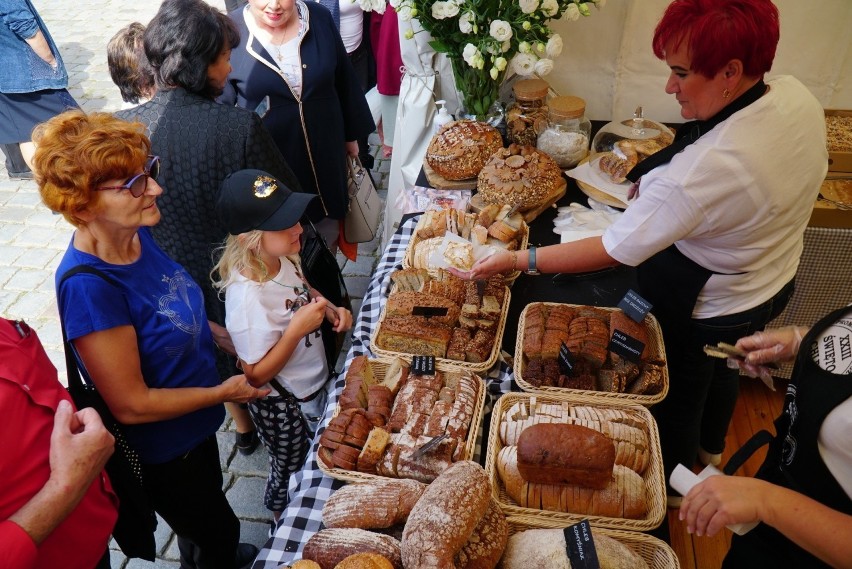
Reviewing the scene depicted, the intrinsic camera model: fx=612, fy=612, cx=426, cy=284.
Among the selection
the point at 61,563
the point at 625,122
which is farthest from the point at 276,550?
the point at 625,122

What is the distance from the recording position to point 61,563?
1681mm

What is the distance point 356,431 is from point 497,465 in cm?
47

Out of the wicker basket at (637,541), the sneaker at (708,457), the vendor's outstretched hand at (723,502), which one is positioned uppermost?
the vendor's outstretched hand at (723,502)

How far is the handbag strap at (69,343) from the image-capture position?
5.69ft

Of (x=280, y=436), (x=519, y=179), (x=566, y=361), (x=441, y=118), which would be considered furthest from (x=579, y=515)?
(x=441, y=118)

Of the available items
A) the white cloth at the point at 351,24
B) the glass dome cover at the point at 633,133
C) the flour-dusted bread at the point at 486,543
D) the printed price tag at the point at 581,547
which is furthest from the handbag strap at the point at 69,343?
the white cloth at the point at 351,24

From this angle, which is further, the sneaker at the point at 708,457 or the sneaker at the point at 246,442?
the sneaker at the point at 246,442

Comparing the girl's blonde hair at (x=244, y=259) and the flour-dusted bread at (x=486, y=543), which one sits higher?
the girl's blonde hair at (x=244, y=259)

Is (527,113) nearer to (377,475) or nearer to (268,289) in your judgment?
(268,289)

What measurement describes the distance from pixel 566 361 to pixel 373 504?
2.82ft

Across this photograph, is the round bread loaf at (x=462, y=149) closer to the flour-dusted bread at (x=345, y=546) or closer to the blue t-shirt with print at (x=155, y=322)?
the blue t-shirt with print at (x=155, y=322)

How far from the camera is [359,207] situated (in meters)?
3.84

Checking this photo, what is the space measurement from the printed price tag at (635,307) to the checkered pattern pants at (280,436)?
1.36 meters

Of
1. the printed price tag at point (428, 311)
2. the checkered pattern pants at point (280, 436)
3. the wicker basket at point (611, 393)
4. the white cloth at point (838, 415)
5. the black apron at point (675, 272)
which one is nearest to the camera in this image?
the white cloth at point (838, 415)
